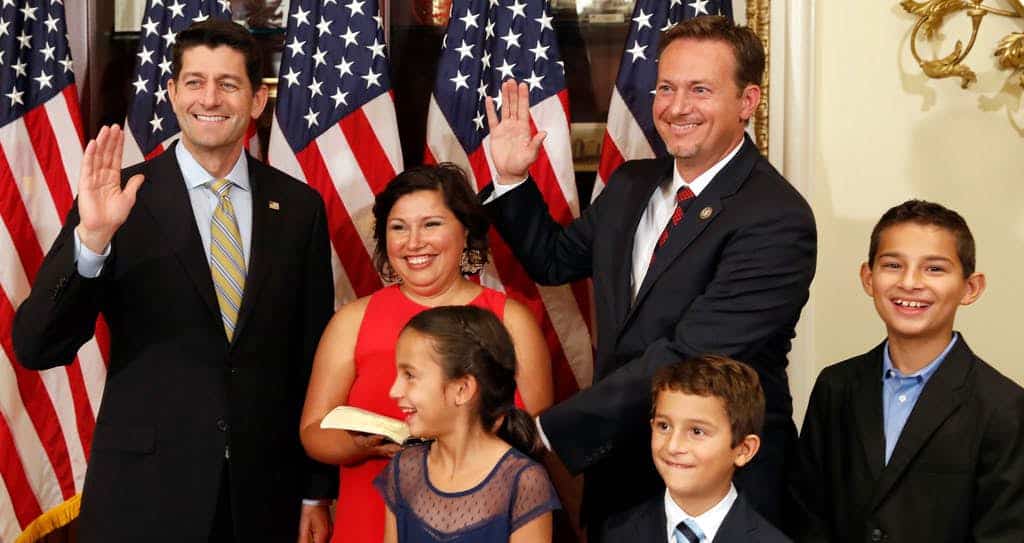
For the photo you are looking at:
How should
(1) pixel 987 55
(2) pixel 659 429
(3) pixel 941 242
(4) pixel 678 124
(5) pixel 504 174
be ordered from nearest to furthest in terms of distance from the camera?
(2) pixel 659 429, (3) pixel 941 242, (4) pixel 678 124, (5) pixel 504 174, (1) pixel 987 55

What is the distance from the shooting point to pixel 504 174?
10.7ft

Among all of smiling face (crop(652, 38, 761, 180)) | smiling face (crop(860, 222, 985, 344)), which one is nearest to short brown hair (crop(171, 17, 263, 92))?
smiling face (crop(652, 38, 761, 180))

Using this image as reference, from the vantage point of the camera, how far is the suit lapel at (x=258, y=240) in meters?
3.03

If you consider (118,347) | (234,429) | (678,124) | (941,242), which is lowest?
(234,429)

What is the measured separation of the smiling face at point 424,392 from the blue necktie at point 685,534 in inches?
20.5

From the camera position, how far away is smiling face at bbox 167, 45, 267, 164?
3.05m

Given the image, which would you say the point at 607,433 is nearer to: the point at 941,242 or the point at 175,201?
the point at 941,242

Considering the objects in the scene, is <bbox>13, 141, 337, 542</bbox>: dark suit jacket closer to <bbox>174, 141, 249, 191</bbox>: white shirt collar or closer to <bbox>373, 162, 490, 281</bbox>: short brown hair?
<bbox>174, 141, 249, 191</bbox>: white shirt collar

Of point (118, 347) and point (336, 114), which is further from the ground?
point (336, 114)

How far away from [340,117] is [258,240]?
844 millimetres

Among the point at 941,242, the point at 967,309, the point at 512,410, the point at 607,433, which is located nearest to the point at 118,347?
the point at 512,410

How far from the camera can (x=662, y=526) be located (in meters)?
2.59

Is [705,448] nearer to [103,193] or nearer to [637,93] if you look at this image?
[103,193]

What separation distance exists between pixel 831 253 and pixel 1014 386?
3.74 ft
